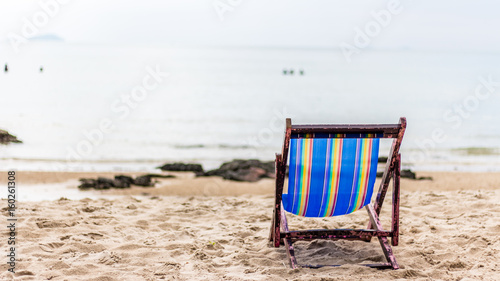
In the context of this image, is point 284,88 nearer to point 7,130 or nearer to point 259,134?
point 259,134

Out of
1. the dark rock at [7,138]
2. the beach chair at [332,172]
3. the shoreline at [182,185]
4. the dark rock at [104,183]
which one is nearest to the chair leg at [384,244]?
the beach chair at [332,172]

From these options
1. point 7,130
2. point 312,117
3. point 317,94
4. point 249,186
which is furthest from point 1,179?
point 317,94

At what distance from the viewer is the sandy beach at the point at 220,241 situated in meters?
3.14

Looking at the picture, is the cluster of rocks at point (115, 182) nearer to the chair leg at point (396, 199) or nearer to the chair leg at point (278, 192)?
the chair leg at point (278, 192)

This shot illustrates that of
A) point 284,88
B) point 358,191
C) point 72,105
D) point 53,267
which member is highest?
point 284,88

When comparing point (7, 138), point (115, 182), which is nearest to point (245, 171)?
point (115, 182)

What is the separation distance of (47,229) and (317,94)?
23.7 meters

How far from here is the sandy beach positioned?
3145 millimetres

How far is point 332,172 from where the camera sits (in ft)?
10.5

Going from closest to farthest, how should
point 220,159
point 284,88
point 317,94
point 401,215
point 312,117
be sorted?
point 401,215 → point 220,159 → point 312,117 → point 317,94 → point 284,88

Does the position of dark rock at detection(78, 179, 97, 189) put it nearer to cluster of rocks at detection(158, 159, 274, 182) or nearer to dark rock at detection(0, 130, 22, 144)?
cluster of rocks at detection(158, 159, 274, 182)

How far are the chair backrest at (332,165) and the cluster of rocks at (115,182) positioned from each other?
3.75 m

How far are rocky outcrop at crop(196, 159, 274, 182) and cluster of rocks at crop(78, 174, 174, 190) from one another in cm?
111

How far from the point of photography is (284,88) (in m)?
29.4
